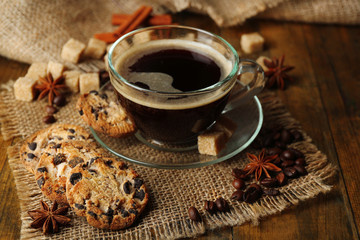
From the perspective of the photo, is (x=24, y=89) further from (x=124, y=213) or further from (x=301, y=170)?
(x=301, y=170)

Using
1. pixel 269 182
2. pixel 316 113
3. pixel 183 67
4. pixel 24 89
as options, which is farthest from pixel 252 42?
pixel 24 89

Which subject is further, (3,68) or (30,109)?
(3,68)

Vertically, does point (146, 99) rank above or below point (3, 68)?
above

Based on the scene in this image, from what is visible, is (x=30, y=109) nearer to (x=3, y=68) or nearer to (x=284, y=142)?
(x=3, y=68)

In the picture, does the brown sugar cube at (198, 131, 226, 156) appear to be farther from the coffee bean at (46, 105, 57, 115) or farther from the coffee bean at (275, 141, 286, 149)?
the coffee bean at (46, 105, 57, 115)

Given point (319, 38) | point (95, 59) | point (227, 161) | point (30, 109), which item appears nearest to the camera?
point (227, 161)

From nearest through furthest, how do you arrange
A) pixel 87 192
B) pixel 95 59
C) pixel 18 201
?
1. pixel 87 192
2. pixel 18 201
3. pixel 95 59

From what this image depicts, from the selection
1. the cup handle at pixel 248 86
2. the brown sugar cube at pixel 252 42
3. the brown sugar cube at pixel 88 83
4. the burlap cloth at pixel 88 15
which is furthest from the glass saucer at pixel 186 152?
the burlap cloth at pixel 88 15

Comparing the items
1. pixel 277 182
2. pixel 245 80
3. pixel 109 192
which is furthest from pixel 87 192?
pixel 245 80
